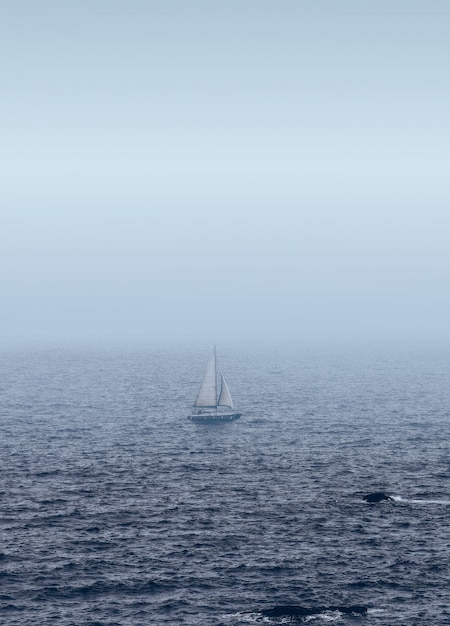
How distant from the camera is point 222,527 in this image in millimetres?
88188

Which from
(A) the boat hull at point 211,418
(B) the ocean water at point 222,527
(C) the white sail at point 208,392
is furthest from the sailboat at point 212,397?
(B) the ocean water at point 222,527

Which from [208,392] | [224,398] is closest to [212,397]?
[208,392]

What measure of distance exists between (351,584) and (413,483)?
38646mm

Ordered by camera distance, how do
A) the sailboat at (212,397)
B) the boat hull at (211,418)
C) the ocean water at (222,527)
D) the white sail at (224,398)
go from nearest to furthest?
the ocean water at (222,527), the boat hull at (211,418), the sailboat at (212,397), the white sail at (224,398)

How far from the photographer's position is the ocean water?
2653 inches

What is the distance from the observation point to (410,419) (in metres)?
171

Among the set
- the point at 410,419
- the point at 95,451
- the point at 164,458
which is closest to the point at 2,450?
the point at 95,451

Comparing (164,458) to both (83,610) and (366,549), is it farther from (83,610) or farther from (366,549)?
(83,610)

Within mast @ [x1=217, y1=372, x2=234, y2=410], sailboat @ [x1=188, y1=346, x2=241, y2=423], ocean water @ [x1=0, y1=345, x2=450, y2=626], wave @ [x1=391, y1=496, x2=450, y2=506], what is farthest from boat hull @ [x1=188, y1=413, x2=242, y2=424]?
wave @ [x1=391, y1=496, x2=450, y2=506]

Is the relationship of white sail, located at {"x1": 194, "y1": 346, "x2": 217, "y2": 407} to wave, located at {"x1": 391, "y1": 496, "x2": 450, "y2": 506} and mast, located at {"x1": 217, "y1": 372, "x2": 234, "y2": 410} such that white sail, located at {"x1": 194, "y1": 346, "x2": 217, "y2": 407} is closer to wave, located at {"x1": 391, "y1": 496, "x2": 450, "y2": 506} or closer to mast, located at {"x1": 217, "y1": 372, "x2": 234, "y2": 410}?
mast, located at {"x1": 217, "y1": 372, "x2": 234, "y2": 410}

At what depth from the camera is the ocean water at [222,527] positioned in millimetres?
67375

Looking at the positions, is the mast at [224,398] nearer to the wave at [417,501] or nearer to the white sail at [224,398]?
the white sail at [224,398]

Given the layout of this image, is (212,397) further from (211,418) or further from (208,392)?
(211,418)

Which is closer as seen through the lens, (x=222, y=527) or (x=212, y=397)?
(x=222, y=527)
